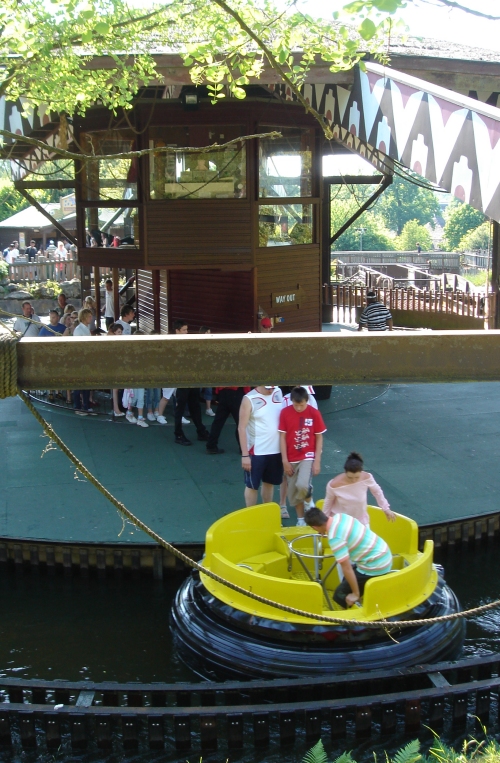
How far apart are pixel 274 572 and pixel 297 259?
683 cm

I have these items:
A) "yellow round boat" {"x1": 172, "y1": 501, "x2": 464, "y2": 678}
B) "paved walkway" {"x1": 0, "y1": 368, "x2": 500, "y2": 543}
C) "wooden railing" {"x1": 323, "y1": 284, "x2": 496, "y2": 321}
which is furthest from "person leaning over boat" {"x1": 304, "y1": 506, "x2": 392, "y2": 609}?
"wooden railing" {"x1": 323, "y1": 284, "x2": 496, "y2": 321}

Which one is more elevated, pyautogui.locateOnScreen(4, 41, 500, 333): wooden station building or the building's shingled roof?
the building's shingled roof

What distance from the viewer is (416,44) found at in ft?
40.2

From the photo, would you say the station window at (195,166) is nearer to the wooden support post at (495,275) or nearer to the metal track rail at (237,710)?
the metal track rail at (237,710)

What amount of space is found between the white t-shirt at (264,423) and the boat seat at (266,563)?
4.20ft

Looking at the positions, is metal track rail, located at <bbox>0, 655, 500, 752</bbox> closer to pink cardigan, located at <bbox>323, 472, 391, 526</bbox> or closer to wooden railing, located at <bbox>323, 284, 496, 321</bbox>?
pink cardigan, located at <bbox>323, 472, 391, 526</bbox>

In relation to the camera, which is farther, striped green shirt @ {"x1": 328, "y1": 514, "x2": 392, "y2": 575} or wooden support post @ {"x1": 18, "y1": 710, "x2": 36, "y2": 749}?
striped green shirt @ {"x1": 328, "y1": 514, "x2": 392, "y2": 575}

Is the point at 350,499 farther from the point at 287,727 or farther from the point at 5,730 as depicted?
the point at 5,730

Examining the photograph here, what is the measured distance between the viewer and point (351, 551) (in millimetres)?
6434

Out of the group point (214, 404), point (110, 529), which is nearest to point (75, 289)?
point (214, 404)

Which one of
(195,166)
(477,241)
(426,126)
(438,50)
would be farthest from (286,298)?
(477,241)

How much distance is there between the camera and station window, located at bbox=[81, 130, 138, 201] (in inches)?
491

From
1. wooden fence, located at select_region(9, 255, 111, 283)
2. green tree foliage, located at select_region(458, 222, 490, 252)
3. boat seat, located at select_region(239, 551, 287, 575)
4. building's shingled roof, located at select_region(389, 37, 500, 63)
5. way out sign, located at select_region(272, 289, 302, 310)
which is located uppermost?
building's shingled roof, located at select_region(389, 37, 500, 63)

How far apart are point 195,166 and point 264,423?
17.8 feet
